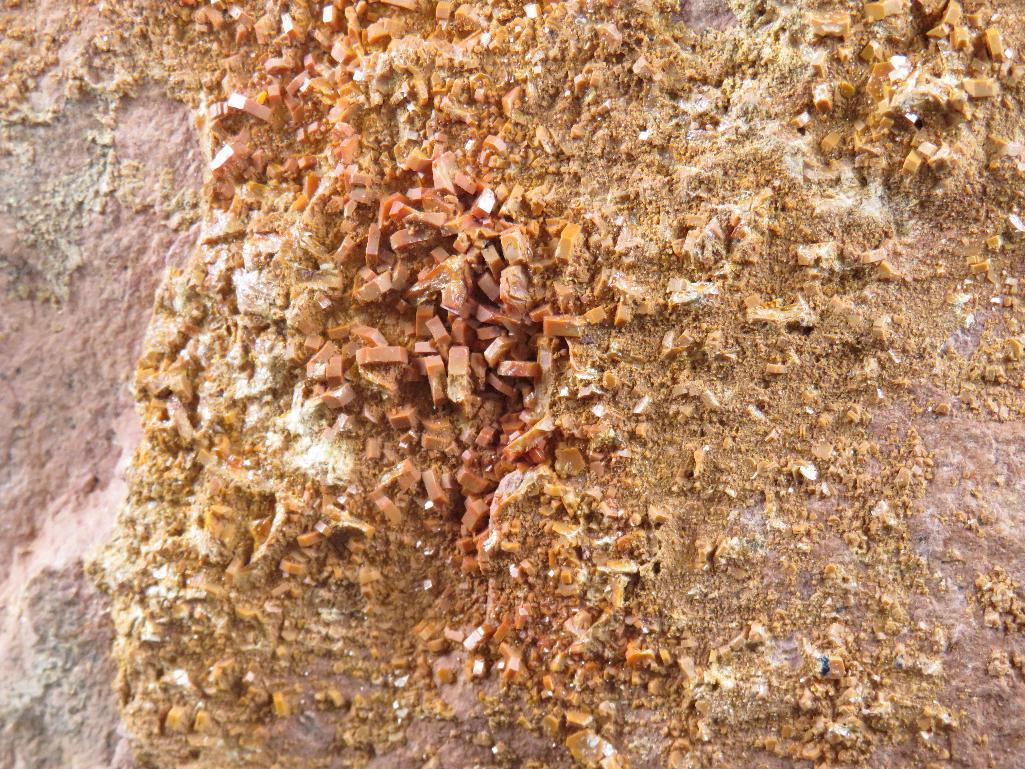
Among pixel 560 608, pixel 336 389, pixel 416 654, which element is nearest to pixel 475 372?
pixel 336 389

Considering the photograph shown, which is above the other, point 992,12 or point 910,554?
point 992,12

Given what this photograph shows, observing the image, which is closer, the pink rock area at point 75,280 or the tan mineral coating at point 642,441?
the tan mineral coating at point 642,441

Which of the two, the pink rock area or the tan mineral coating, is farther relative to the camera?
the pink rock area

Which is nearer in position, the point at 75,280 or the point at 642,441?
the point at 642,441

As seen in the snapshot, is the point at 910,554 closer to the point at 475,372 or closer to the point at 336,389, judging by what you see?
the point at 475,372
